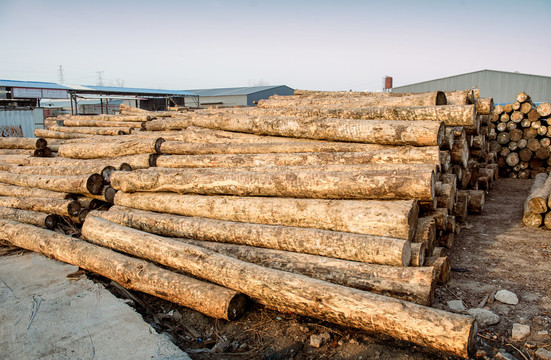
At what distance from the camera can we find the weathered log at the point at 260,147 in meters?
6.52

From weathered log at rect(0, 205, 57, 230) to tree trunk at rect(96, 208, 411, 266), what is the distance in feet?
5.44

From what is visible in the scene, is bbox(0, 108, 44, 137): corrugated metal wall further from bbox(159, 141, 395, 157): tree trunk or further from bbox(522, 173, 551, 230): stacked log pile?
bbox(522, 173, 551, 230): stacked log pile

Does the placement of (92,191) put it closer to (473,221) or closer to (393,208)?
(393,208)

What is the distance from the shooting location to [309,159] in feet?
20.7

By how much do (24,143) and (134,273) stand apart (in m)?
8.14

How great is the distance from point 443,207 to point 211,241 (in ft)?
11.2

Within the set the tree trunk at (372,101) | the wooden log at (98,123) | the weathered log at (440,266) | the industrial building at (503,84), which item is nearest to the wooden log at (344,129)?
the tree trunk at (372,101)

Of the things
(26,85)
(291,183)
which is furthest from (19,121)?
(291,183)

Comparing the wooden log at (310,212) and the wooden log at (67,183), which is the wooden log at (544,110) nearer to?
the wooden log at (310,212)

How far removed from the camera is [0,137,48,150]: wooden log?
33.7ft

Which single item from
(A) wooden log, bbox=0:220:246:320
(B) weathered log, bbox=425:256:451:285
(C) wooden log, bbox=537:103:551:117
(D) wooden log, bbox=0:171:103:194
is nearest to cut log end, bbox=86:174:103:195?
(D) wooden log, bbox=0:171:103:194

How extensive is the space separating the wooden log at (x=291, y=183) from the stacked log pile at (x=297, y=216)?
0.7 inches

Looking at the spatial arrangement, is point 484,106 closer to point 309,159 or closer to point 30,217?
point 309,159

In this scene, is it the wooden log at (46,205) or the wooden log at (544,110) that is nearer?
the wooden log at (46,205)
